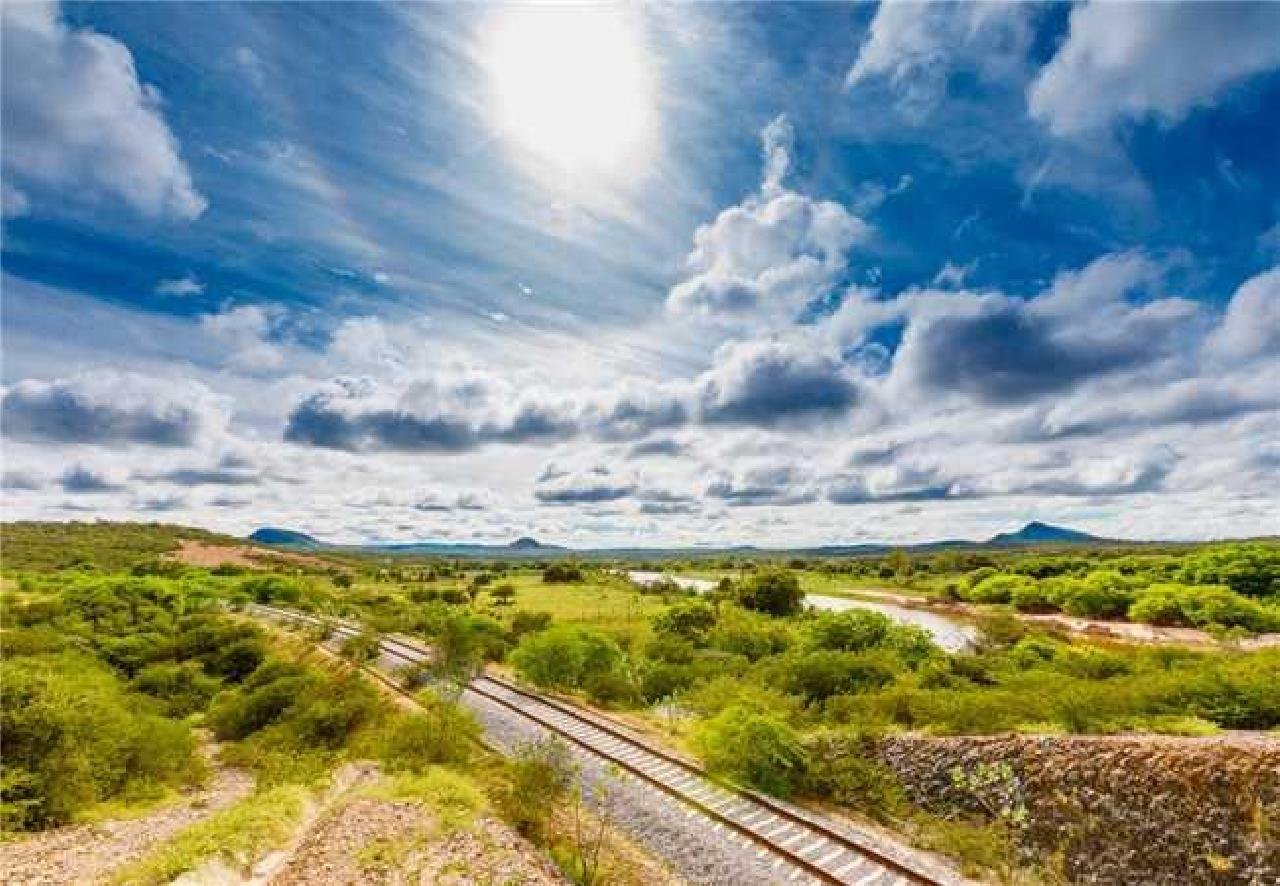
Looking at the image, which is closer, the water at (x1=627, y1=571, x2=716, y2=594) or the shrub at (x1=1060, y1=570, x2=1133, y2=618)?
the shrub at (x1=1060, y1=570, x2=1133, y2=618)

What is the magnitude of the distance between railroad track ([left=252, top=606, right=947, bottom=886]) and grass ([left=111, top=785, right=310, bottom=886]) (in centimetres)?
831

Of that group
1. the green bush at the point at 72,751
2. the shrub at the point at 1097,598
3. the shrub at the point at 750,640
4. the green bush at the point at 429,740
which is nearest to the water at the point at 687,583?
the shrub at the point at 1097,598

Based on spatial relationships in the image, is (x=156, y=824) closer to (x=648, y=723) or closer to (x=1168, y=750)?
(x=648, y=723)

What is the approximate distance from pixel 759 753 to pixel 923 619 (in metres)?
59.8

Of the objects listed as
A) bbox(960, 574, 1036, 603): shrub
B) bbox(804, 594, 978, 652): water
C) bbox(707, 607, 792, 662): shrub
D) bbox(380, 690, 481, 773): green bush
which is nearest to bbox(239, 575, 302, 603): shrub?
bbox(707, 607, 792, 662): shrub

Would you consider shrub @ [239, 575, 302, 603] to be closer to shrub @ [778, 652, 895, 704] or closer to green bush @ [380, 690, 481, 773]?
green bush @ [380, 690, 481, 773]

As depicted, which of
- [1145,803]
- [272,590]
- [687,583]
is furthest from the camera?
[687,583]

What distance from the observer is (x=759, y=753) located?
18.2 metres

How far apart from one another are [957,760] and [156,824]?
21.2 metres

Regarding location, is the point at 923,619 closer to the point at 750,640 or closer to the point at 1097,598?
the point at 1097,598

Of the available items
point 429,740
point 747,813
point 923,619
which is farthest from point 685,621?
point 923,619

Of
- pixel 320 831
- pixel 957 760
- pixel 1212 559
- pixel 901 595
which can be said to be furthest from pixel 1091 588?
pixel 320 831

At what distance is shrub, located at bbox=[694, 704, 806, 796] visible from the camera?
1803cm

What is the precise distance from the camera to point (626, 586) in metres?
93.2
